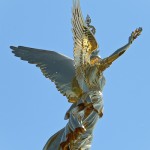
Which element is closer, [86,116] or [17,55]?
[86,116]

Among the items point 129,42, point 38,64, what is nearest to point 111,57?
point 129,42

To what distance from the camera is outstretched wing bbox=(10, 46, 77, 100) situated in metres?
12.3

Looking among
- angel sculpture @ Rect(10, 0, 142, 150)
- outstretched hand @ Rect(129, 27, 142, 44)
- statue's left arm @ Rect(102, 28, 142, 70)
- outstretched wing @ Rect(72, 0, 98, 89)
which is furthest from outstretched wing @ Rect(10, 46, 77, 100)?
outstretched hand @ Rect(129, 27, 142, 44)

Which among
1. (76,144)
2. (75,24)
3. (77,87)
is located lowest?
(76,144)

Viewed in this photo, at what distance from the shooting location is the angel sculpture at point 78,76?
11.4m

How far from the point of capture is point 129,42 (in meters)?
12.0

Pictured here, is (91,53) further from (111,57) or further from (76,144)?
(76,144)

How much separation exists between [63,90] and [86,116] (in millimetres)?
773

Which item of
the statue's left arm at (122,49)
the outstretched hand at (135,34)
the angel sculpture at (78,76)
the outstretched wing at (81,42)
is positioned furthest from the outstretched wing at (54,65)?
the outstretched hand at (135,34)

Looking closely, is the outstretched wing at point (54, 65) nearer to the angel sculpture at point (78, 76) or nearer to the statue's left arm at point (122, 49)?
the angel sculpture at point (78, 76)

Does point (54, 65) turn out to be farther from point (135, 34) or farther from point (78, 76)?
point (135, 34)

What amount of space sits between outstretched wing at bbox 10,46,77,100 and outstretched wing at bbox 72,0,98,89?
0.80 feet

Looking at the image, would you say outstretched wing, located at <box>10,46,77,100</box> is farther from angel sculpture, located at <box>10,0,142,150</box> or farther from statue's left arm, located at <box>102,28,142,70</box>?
statue's left arm, located at <box>102,28,142,70</box>

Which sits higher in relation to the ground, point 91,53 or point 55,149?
point 91,53
